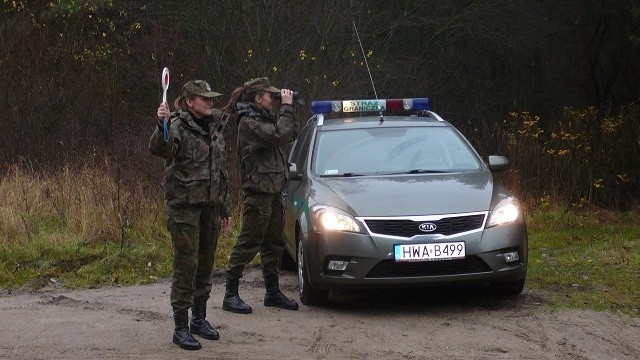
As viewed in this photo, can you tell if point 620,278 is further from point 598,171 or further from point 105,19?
point 105,19

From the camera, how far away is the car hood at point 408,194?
8.69 meters

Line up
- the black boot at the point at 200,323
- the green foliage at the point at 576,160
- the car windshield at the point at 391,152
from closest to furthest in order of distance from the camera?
the black boot at the point at 200,323, the car windshield at the point at 391,152, the green foliage at the point at 576,160

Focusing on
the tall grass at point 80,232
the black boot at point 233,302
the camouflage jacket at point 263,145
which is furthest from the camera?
the tall grass at point 80,232

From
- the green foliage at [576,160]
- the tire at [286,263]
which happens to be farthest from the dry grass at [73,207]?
the green foliage at [576,160]

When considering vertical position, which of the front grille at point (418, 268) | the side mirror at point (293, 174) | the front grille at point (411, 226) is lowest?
the front grille at point (418, 268)

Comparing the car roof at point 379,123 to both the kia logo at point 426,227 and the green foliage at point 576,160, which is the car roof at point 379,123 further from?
the green foliage at point 576,160

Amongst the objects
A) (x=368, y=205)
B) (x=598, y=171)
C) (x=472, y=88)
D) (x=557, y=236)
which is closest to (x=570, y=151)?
(x=598, y=171)

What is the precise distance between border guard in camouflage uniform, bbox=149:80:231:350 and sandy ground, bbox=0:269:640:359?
395mm

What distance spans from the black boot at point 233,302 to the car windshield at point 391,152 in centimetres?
132

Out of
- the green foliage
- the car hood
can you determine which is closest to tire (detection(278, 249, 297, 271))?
the car hood

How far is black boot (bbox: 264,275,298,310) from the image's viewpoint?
912 cm

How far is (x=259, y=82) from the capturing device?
8.87 m

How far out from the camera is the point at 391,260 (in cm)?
850

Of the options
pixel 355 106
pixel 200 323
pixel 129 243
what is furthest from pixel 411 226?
pixel 129 243
